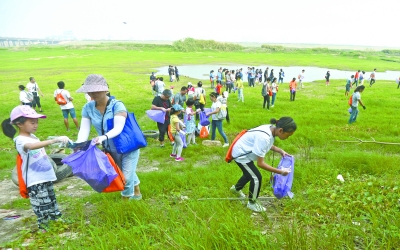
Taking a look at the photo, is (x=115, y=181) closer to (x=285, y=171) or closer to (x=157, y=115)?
(x=285, y=171)

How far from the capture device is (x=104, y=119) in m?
3.13

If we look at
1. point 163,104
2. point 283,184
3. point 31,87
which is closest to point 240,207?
point 283,184

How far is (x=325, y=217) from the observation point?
321 cm

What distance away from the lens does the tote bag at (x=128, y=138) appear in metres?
3.13

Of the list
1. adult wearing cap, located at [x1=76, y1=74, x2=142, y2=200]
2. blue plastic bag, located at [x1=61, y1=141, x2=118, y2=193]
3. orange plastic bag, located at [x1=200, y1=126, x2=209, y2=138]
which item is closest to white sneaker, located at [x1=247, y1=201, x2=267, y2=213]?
adult wearing cap, located at [x1=76, y1=74, x2=142, y2=200]

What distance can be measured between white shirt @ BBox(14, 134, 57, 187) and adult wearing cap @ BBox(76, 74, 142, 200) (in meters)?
0.49

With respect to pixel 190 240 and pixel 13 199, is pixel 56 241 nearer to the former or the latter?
pixel 190 240

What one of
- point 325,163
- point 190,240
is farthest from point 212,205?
point 325,163

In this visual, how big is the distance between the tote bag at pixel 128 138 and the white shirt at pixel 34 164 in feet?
2.96

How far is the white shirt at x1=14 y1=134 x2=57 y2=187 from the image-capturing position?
9.86 feet

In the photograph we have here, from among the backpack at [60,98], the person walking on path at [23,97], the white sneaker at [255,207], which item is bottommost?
the white sneaker at [255,207]

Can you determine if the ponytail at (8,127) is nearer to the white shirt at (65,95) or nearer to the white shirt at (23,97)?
the white shirt at (65,95)

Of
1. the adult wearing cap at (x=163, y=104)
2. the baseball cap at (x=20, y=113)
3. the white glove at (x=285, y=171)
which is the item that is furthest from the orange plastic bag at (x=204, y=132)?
the baseball cap at (x=20, y=113)

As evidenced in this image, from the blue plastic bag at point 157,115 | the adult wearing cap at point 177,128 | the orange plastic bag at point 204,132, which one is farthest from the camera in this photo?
the orange plastic bag at point 204,132
